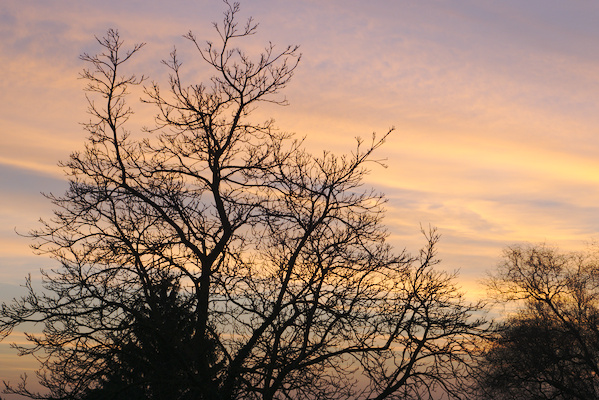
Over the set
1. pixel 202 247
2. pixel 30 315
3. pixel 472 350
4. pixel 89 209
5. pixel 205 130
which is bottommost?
pixel 472 350

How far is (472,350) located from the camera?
13289 mm

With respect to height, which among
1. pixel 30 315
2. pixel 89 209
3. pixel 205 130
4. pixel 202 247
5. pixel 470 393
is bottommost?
pixel 470 393

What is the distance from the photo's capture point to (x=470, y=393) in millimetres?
12953

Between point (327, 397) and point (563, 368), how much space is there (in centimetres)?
1770

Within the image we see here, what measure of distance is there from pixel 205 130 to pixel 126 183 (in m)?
2.01

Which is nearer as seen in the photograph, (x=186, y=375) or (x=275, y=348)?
(x=186, y=375)

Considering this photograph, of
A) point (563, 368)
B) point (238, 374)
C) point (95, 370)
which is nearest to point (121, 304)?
point (95, 370)

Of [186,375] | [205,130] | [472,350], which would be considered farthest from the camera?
[205,130]

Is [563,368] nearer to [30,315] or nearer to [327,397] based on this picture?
[327,397]

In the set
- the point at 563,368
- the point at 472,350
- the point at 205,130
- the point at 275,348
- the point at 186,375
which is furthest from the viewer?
the point at 563,368

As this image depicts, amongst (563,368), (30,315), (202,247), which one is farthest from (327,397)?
(563,368)

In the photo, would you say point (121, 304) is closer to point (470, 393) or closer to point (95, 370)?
point (95, 370)

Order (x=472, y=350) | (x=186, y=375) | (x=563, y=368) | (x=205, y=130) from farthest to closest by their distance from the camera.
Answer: (x=563, y=368) < (x=205, y=130) < (x=472, y=350) < (x=186, y=375)

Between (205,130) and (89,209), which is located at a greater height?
(205,130)
